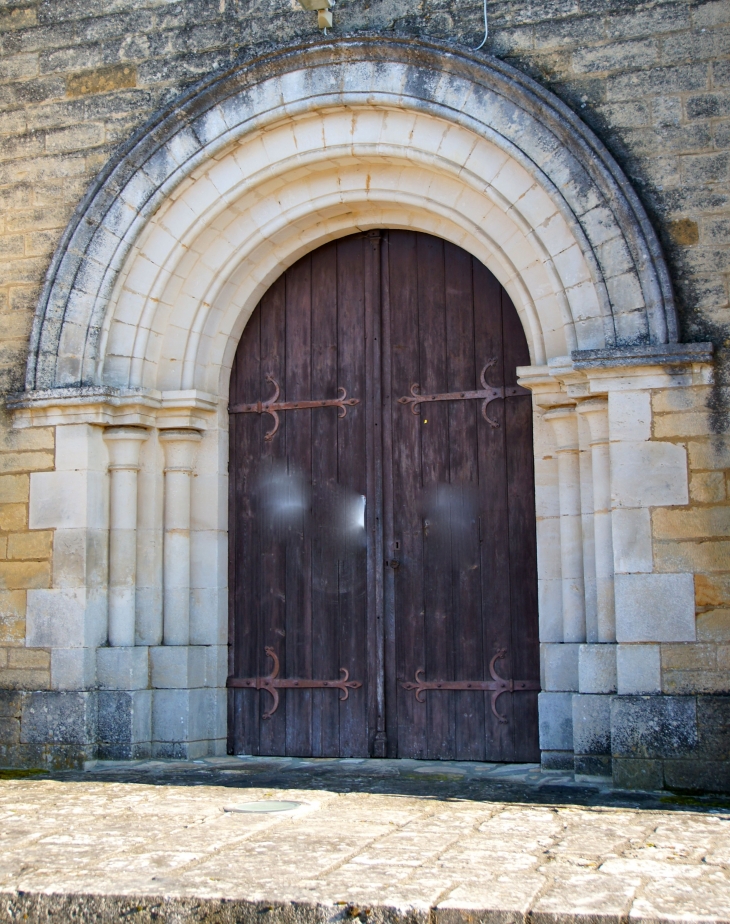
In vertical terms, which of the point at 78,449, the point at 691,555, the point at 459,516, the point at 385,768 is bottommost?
the point at 385,768

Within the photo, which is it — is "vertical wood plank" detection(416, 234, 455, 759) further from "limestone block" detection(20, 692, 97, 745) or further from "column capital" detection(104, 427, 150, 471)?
"limestone block" detection(20, 692, 97, 745)

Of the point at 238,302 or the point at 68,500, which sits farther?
the point at 238,302

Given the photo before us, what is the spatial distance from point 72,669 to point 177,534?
2.99 ft

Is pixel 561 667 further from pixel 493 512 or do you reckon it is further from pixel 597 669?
pixel 493 512

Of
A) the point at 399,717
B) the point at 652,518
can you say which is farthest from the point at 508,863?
the point at 399,717

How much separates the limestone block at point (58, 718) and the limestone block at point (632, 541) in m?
2.83

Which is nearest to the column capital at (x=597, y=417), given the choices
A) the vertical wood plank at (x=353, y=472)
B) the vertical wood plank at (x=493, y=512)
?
the vertical wood plank at (x=493, y=512)

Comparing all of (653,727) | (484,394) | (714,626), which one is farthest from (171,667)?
(714,626)

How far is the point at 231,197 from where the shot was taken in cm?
584

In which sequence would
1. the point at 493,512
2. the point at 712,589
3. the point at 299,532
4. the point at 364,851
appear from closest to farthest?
the point at 364,851 → the point at 712,589 → the point at 493,512 → the point at 299,532

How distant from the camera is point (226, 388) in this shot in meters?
6.19

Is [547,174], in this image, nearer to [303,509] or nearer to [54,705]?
[303,509]

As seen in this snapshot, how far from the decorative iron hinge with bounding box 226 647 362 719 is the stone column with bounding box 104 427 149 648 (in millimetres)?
671

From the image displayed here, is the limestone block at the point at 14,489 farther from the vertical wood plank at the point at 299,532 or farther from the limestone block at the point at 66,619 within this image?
the vertical wood plank at the point at 299,532
